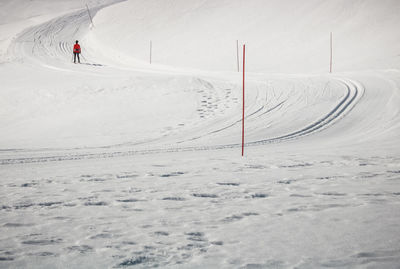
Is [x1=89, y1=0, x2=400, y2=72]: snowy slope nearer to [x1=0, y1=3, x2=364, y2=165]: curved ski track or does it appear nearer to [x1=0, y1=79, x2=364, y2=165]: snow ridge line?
[x1=0, y1=3, x2=364, y2=165]: curved ski track

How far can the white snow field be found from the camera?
3.08m

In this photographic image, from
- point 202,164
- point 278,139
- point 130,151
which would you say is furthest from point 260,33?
point 202,164

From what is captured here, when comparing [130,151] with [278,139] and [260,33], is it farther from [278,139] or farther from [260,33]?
[260,33]

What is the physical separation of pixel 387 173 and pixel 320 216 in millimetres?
2036

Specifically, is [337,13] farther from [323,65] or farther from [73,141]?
[73,141]

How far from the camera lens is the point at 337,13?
26.9 meters

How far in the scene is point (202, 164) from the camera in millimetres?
6113

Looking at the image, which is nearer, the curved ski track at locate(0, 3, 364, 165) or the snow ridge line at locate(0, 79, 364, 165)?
the snow ridge line at locate(0, 79, 364, 165)

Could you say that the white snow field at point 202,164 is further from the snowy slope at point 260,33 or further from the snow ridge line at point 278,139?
the snowy slope at point 260,33

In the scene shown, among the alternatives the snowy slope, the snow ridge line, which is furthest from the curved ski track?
the snowy slope

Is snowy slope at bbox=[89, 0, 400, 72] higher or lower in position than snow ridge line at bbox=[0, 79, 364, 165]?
higher

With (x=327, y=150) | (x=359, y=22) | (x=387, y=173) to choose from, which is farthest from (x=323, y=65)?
(x=387, y=173)

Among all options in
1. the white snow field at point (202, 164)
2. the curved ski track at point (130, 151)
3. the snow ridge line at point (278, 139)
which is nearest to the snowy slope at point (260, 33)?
the white snow field at point (202, 164)

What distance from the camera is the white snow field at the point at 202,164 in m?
3.08
